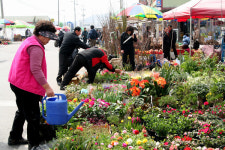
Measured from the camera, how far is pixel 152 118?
165 inches

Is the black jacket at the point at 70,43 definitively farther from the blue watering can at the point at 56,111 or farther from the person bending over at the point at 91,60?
the blue watering can at the point at 56,111

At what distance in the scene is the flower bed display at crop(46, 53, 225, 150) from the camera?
352 centimetres

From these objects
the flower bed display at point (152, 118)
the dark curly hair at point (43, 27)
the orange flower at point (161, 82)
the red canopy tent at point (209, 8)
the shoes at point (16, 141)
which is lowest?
the shoes at point (16, 141)

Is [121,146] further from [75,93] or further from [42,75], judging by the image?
[75,93]

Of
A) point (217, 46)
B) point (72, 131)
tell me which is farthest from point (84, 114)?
point (217, 46)

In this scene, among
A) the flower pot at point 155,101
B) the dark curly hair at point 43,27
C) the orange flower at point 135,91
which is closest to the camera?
the dark curly hair at point 43,27

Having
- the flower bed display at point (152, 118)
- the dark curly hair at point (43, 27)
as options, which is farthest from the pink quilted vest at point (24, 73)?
the flower bed display at point (152, 118)

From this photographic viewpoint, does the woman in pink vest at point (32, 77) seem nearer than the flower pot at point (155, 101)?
Yes

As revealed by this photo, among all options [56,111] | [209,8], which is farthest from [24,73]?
[209,8]

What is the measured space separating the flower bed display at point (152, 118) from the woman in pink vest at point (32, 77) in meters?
0.42

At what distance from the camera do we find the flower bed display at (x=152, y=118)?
139 inches

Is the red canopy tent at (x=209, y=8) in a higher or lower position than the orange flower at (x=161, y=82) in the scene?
higher

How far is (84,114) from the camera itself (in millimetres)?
4875

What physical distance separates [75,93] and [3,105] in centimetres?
188
